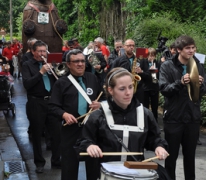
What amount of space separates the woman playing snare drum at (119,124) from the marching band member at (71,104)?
1.42 meters

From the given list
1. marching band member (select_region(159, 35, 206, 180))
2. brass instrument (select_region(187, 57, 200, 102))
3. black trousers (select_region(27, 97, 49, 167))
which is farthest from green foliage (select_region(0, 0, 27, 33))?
brass instrument (select_region(187, 57, 200, 102))

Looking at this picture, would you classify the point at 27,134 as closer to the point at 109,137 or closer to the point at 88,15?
the point at 109,137

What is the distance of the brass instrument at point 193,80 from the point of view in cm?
529

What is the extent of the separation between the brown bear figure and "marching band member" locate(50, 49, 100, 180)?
246 inches

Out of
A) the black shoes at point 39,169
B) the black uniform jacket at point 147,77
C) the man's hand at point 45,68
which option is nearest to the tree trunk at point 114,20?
the black uniform jacket at point 147,77

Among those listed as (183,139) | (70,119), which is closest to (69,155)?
(70,119)

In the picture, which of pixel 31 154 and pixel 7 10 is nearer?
pixel 31 154

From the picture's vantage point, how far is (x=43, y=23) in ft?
38.7

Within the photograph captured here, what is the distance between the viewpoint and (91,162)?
526 cm

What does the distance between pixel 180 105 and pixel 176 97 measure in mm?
105

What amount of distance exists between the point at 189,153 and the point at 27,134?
522 cm

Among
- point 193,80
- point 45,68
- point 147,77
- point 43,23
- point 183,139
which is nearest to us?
point 193,80

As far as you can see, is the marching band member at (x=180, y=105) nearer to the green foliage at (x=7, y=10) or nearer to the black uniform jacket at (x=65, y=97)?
the black uniform jacket at (x=65, y=97)

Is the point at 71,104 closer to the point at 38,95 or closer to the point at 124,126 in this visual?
the point at 124,126
